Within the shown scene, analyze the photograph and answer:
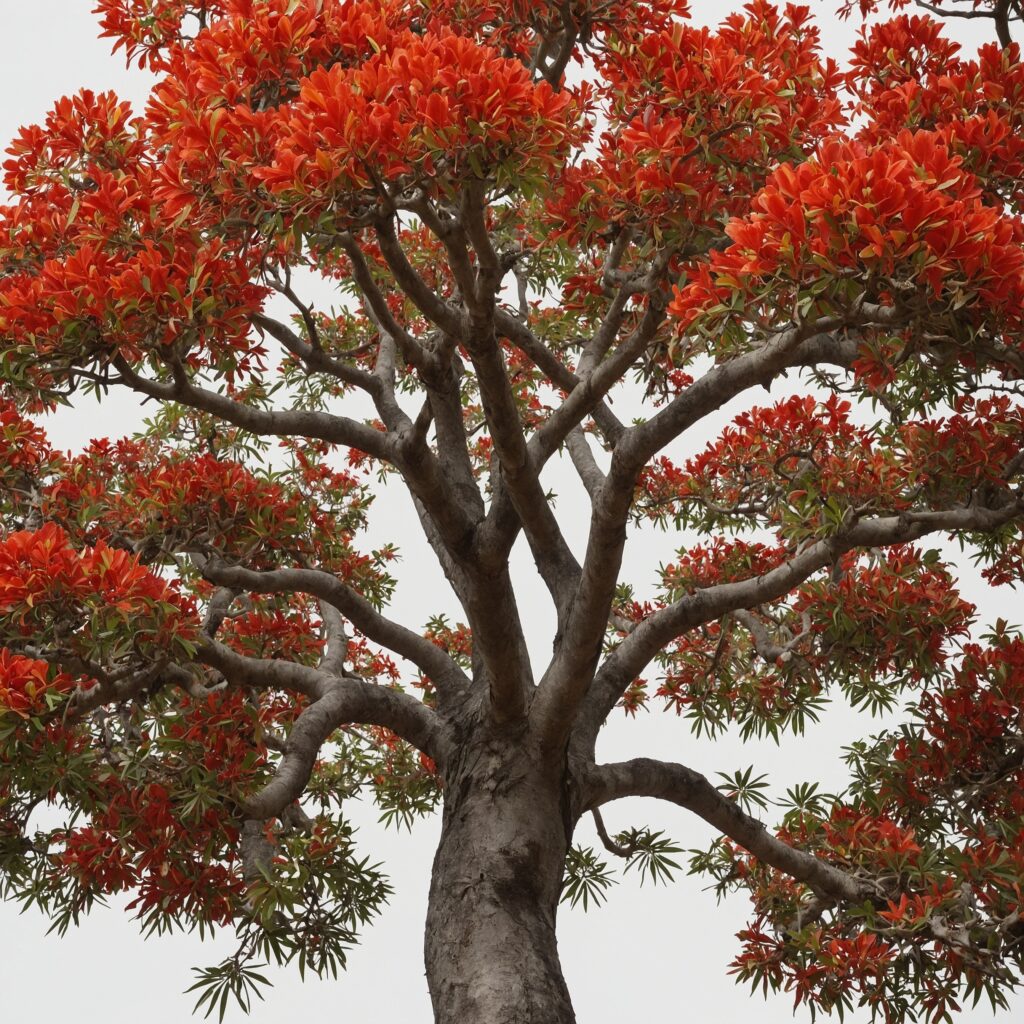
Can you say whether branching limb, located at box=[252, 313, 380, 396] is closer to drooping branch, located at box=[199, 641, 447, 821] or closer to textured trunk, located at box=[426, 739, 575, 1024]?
drooping branch, located at box=[199, 641, 447, 821]

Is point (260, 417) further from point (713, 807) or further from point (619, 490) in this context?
point (713, 807)

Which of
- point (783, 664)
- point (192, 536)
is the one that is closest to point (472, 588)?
point (192, 536)

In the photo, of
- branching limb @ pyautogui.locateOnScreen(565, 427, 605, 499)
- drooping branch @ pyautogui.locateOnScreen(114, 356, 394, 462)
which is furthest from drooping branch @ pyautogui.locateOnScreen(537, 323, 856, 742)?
branching limb @ pyautogui.locateOnScreen(565, 427, 605, 499)

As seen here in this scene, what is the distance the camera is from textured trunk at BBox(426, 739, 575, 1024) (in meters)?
4.18

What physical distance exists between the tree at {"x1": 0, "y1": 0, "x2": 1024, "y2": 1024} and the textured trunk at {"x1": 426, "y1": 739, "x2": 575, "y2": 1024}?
2 centimetres

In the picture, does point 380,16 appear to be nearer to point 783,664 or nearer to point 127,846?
point 127,846

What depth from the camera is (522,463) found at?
4.45 m

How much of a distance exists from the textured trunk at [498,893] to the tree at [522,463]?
0.05ft

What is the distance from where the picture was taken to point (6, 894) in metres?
5.60

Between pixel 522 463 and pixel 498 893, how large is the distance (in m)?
1.70

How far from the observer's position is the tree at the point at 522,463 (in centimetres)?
319

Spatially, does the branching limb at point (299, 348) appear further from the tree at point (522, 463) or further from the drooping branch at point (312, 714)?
the drooping branch at point (312, 714)

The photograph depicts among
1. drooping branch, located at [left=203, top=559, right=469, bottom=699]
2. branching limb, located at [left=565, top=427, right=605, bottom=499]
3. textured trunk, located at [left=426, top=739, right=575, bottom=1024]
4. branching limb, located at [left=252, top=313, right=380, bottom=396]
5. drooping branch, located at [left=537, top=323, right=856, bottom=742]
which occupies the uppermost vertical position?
branching limb, located at [left=565, top=427, right=605, bottom=499]

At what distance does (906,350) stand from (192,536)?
3.18 m
